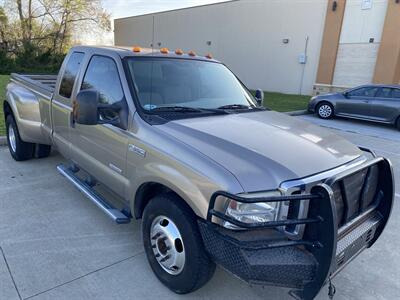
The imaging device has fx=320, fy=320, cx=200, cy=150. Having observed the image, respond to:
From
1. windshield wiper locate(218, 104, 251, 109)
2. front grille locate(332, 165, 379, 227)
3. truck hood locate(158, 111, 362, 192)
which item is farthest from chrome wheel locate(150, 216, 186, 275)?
windshield wiper locate(218, 104, 251, 109)

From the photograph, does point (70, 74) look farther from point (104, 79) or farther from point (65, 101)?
point (104, 79)

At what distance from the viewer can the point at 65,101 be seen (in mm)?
3871

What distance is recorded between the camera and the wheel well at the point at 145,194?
2645mm

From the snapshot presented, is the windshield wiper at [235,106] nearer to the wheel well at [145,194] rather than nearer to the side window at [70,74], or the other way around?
the wheel well at [145,194]

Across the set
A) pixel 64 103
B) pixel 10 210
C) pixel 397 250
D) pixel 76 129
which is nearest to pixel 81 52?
pixel 64 103

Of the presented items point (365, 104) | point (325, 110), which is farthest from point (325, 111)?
point (365, 104)

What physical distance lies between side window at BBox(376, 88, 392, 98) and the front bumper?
10615 millimetres

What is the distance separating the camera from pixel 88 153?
351cm

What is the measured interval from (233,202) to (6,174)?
4.13 meters

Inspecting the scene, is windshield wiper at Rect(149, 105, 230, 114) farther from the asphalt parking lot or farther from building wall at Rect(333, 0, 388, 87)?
building wall at Rect(333, 0, 388, 87)

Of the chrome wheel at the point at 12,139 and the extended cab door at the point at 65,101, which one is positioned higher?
the extended cab door at the point at 65,101

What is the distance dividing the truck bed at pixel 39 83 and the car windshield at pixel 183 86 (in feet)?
6.40

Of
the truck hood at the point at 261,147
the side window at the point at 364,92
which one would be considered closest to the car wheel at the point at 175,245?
the truck hood at the point at 261,147

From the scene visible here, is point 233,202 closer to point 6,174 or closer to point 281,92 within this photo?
point 6,174
